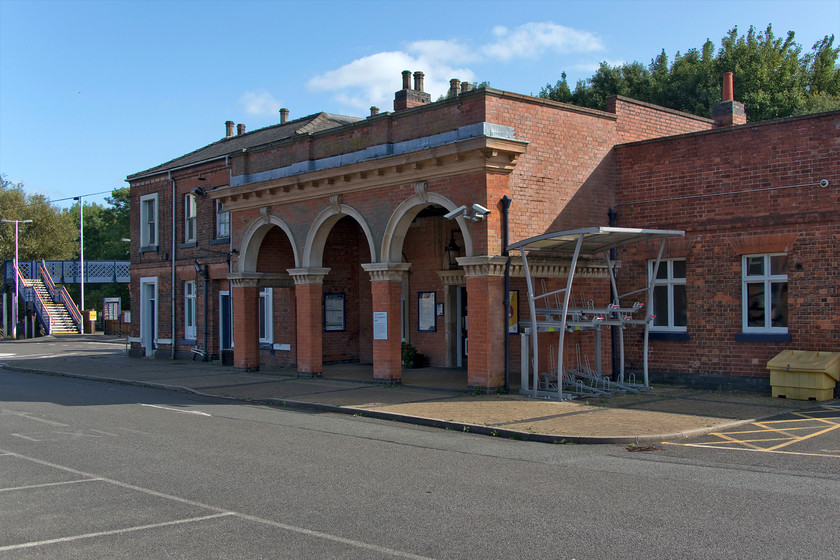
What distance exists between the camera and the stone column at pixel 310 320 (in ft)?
65.9

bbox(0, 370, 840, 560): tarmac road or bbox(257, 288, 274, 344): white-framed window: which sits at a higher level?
bbox(257, 288, 274, 344): white-framed window

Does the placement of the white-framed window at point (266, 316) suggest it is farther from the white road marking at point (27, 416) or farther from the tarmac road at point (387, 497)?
the tarmac road at point (387, 497)

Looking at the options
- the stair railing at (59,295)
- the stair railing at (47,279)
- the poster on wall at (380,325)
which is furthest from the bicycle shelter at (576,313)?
the stair railing at (47,279)

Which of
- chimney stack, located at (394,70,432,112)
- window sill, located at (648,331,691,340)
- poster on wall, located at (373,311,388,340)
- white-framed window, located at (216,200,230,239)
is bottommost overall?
window sill, located at (648,331,691,340)

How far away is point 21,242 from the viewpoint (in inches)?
2191

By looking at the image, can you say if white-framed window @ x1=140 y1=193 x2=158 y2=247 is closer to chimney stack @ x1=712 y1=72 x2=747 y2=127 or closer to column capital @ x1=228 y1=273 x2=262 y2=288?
column capital @ x1=228 y1=273 x2=262 y2=288

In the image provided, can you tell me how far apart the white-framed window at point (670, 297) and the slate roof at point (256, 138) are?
1167 centimetres

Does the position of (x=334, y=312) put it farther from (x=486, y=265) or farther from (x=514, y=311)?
(x=486, y=265)

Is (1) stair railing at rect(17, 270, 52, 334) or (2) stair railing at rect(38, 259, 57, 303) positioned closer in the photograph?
(1) stair railing at rect(17, 270, 52, 334)

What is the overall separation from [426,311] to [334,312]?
366 cm

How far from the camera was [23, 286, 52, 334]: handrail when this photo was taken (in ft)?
164

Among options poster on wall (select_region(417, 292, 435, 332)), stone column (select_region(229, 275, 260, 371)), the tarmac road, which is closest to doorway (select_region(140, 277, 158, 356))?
stone column (select_region(229, 275, 260, 371))

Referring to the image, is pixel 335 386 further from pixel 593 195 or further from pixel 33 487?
pixel 33 487

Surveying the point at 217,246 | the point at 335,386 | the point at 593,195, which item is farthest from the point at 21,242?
the point at 593,195
